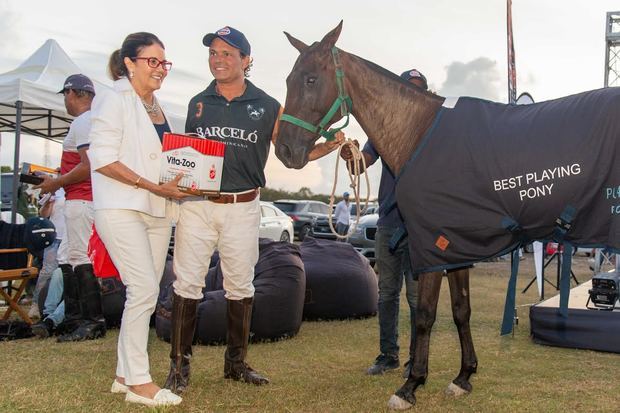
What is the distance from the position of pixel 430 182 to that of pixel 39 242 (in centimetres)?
457

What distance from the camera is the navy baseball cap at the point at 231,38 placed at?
12.2 ft

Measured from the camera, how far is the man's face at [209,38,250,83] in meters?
3.74

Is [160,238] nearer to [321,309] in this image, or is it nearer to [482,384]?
[482,384]

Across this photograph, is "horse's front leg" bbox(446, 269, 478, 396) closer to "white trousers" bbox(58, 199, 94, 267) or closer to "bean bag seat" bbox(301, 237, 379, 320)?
"bean bag seat" bbox(301, 237, 379, 320)

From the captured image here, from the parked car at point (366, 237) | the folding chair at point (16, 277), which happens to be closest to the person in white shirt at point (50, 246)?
the folding chair at point (16, 277)

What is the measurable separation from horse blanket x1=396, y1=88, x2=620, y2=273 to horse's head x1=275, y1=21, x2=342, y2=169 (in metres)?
0.61

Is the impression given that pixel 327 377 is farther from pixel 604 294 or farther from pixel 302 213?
pixel 302 213

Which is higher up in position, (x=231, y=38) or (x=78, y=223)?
(x=231, y=38)

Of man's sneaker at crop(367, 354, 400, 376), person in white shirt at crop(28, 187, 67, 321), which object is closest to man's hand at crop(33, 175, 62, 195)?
person in white shirt at crop(28, 187, 67, 321)

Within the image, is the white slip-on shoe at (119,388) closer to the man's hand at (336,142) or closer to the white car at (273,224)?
the man's hand at (336,142)

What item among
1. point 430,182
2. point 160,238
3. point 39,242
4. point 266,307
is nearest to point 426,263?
point 430,182

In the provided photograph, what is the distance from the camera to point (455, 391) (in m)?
3.86

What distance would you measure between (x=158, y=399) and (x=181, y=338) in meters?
0.50

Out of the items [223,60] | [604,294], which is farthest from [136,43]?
[604,294]
